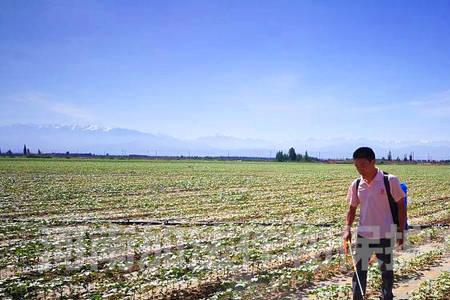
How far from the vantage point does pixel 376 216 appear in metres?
4.60

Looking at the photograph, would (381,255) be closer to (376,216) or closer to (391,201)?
(376,216)

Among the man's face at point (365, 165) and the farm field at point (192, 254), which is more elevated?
the man's face at point (365, 165)

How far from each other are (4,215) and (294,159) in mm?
123598

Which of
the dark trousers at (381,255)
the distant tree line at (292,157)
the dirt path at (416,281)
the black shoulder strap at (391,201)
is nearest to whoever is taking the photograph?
the black shoulder strap at (391,201)

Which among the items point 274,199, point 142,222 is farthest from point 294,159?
point 142,222

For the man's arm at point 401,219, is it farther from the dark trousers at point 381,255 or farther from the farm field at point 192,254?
the farm field at point 192,254

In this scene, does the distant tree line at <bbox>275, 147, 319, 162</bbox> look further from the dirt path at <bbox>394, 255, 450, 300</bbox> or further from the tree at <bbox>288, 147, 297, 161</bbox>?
the dirt path at <bbox>394, 255, 450, 300</bbox>

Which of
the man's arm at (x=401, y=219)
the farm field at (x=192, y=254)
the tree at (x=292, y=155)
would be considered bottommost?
the farm field at (x=192, y=254)

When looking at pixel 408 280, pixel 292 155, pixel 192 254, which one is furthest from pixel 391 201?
pixel 292 155

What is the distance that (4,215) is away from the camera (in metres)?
14.1

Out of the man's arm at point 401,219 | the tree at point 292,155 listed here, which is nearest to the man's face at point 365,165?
the man's arm at point 401,219

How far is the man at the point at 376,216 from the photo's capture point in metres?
4.54

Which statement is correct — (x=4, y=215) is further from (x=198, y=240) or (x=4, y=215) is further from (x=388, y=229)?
(x=388, y=229)

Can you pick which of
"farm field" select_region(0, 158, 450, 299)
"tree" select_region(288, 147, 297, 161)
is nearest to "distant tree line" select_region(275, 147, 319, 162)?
"tree" select_region(288, 147, 297, 161)
